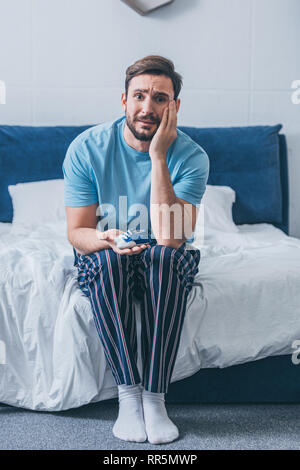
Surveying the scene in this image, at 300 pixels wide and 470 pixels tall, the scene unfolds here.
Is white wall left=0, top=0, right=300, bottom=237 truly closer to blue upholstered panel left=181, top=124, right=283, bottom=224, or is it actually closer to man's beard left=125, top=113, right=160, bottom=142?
blue upholstered panel left=181, top=124, right=283, bottom=224

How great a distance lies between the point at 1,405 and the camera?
1.64 metres

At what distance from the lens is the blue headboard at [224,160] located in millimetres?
2549

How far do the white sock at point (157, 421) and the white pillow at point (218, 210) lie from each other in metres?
1.07

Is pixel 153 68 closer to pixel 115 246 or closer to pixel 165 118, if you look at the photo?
pixel 165 118

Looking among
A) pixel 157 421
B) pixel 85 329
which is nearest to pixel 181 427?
pixel 157 421

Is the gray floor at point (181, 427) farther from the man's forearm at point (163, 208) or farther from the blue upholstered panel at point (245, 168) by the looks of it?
the blue upholstered panel at point (245, 168)

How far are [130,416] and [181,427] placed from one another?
0.17 meters

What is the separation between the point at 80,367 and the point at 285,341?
0.65 metres

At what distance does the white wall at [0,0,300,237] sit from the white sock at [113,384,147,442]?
1.81 metres

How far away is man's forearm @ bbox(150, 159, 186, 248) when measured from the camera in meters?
1.61

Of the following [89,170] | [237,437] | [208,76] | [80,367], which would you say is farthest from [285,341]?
[208,76]

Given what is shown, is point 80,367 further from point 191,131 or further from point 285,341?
point 191,131

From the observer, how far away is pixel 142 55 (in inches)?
113

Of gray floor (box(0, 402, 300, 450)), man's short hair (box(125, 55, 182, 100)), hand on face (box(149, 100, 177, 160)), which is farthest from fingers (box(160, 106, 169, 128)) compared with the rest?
gray floor (box(0, 402, 300, 450))
